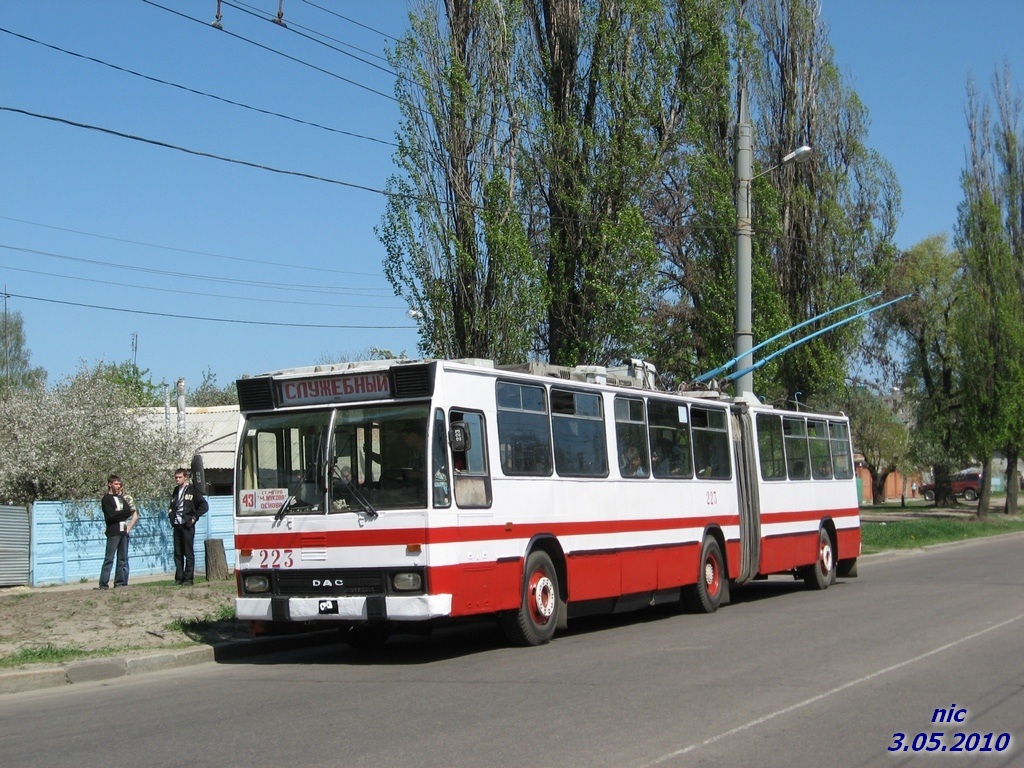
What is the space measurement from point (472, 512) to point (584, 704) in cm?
342

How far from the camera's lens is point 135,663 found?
38.7 ft

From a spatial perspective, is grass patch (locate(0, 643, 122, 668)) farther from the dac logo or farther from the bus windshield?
the dac logo

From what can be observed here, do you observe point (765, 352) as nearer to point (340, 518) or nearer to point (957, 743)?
point (340, 518)

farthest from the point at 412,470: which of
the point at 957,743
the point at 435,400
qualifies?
the point at 957,743

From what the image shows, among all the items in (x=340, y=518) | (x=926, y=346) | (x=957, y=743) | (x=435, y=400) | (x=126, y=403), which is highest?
(x=926, y=346)

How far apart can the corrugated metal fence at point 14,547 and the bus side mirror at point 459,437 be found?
1546 centimetres

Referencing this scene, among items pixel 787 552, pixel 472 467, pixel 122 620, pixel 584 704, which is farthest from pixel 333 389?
pixel 787 552

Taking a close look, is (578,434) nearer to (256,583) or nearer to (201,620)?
(256,583)

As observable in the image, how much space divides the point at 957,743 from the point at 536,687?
3470 millimetres

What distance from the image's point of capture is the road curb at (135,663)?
10.9 m

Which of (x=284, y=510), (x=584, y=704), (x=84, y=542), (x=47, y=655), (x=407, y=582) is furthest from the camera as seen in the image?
(x=84, y=542)

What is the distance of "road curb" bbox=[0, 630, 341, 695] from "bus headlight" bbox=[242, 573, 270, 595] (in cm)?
81

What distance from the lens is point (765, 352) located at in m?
32.6

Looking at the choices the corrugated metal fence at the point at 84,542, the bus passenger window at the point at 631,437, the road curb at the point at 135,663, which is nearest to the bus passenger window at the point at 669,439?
the bus passenger window at the point at 631,437
